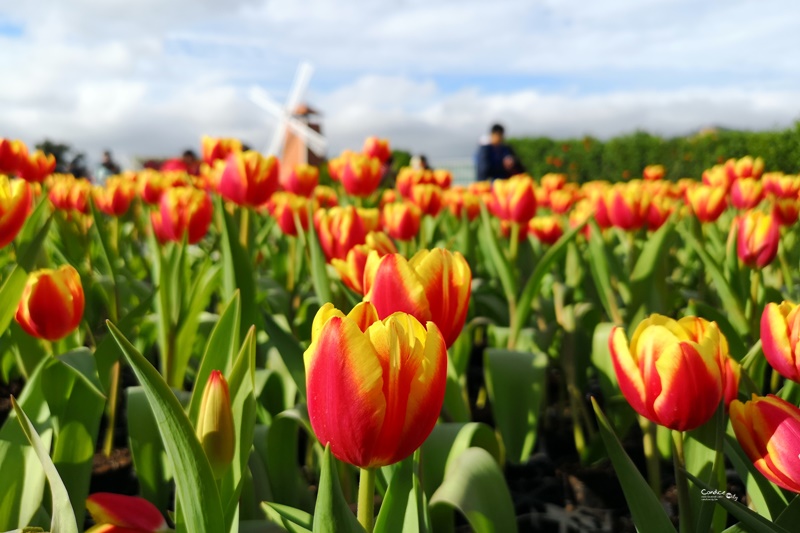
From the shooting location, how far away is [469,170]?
25.4m

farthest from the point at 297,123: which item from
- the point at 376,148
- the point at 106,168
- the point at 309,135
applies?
the point at 376,148

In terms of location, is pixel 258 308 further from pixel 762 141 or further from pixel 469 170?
pixel 469 170

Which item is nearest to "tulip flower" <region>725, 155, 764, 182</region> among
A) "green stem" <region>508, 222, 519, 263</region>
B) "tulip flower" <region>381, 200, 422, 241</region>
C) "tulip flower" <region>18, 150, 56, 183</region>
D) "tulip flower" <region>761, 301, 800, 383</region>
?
"green stem" <region>508, 222, 519, 263</region>

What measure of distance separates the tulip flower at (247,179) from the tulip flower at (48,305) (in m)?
0.94

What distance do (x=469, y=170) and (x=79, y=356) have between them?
80.3ft

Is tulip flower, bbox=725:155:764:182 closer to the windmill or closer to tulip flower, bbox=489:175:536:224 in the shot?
tulip flower, bbox=489:175:536:224

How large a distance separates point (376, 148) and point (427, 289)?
3112 mm

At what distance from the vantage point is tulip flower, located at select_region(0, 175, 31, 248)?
1.33m

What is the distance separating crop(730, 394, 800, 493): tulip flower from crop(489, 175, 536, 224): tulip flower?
5.46ft

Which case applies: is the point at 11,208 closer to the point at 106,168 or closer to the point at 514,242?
the point at 514,242

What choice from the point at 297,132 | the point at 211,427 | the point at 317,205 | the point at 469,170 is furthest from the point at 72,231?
the point at 469,170

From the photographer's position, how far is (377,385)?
670 mm

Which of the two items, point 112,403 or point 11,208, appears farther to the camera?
point 112,403

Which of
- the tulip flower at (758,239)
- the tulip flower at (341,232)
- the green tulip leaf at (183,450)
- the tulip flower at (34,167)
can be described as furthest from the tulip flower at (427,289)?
the tulip flower at (34,167)
